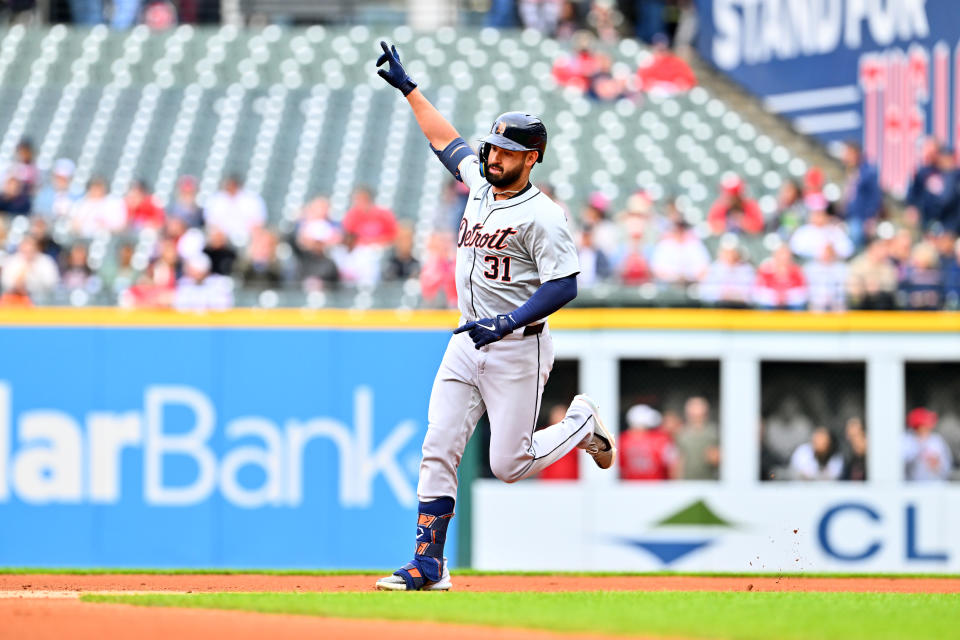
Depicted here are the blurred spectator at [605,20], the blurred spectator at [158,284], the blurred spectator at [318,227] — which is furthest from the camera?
the blurred spectator at [605,20]

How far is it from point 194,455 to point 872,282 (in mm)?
5534

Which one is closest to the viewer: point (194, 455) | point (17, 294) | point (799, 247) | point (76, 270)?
point (194, 455)

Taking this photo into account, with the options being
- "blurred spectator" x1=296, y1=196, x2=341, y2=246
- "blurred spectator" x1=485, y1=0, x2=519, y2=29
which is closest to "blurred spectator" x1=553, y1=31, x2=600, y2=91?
"blurred spectator" x1=485, y1=0, x2=519, y2=29

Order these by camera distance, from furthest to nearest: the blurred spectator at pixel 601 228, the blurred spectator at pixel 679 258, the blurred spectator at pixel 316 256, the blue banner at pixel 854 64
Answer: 1. the blue banner at pixel 854 64
2. the blurred spectator at pixel 601 228
3. the blurred spectator at pixel 679 258
4. the blurred spectator at pixel 316 256

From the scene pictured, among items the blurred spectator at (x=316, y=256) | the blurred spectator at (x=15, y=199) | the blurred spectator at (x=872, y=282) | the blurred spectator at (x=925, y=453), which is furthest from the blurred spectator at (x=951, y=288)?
the blurred spectator at (x=15, y=199)

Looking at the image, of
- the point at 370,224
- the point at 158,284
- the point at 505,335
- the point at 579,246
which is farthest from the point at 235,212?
the point at 505,335

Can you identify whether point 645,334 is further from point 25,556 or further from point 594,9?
point 594,9

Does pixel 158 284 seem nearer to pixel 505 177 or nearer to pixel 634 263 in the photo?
pixel 634 263

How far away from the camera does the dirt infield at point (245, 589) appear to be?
5.71 meters

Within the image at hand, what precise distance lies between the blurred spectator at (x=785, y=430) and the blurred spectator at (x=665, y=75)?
762 centimetres

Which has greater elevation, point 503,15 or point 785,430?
point 503,15

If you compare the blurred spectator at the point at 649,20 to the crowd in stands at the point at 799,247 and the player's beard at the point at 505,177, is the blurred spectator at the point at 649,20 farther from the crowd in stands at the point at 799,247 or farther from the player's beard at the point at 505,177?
the player's beard at the point at 505,177

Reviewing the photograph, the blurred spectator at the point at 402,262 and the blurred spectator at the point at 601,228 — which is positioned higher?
the blurred spectator at the point at 601,228

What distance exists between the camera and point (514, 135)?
6691mm
